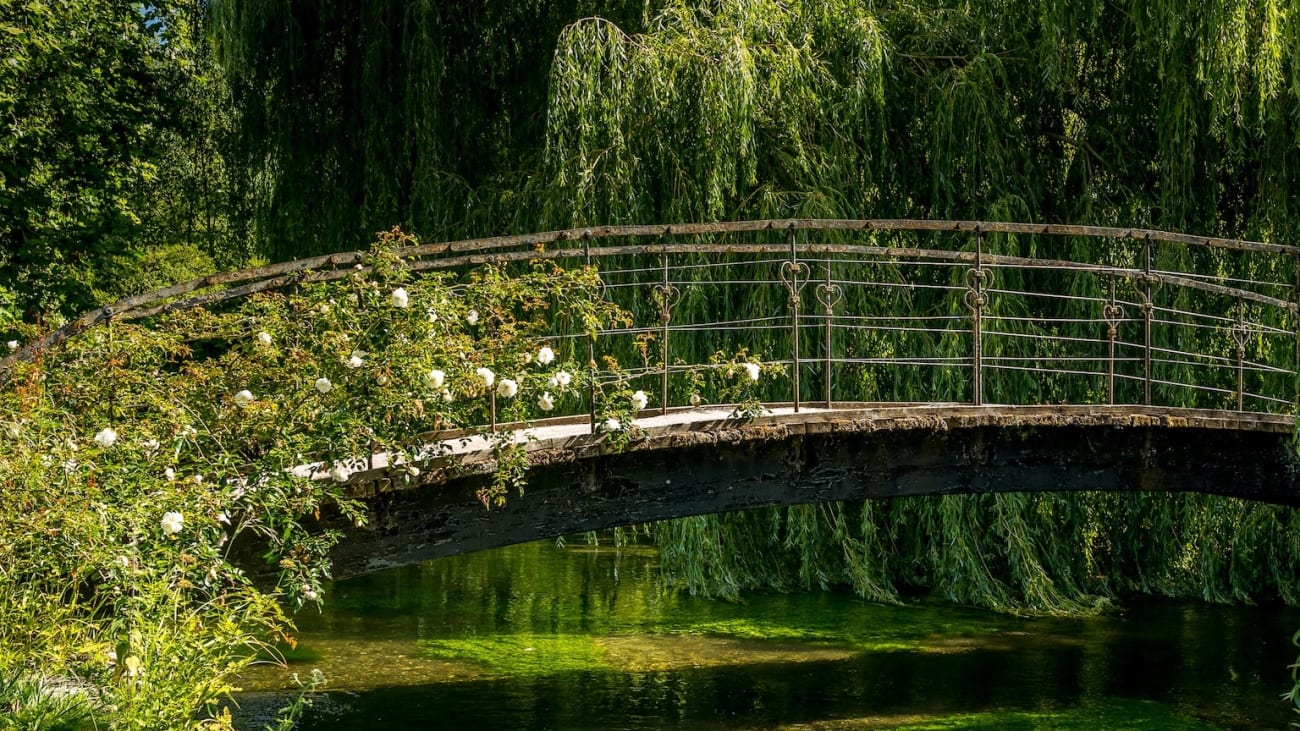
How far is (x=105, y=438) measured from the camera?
5816 mm

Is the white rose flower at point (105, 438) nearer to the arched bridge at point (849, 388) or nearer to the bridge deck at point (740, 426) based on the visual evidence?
the arched bridge at point (849, 388)

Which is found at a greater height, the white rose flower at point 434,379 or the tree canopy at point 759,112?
the tree canopy at point 759,112

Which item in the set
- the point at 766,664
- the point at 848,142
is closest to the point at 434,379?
the point at 766,664

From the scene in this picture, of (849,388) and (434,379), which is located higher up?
(849,388)

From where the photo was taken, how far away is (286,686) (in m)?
9.29

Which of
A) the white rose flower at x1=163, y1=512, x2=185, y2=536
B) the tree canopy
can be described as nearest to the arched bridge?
the tree canopy

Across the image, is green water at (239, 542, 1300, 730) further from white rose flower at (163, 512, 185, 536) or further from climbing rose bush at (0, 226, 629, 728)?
white rose flower at (163, 512, 185, 536)

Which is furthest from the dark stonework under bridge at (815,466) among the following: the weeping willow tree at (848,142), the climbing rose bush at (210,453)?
the weeping willow tree at (848,142)

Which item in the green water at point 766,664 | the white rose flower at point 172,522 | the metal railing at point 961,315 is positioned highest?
the metal railing at point 961,315

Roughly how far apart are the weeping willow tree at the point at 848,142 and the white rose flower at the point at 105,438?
16.5 ft

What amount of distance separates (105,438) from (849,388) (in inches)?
257

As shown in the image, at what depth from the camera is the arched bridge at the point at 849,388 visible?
7.15 meters

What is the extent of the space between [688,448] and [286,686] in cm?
348

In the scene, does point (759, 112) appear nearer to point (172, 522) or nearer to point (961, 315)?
point (961, 315)
